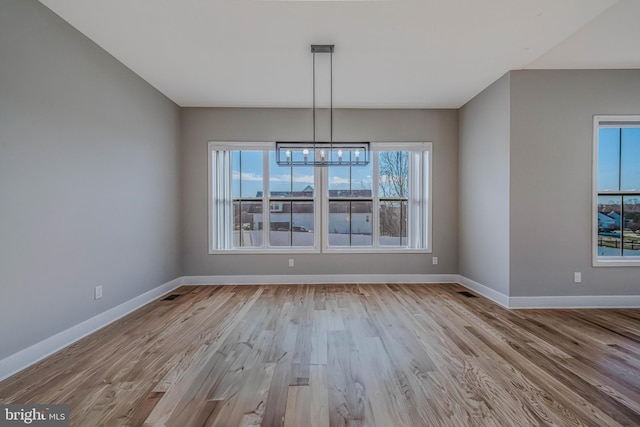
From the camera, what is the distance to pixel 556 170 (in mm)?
3420

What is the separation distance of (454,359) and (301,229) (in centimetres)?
306

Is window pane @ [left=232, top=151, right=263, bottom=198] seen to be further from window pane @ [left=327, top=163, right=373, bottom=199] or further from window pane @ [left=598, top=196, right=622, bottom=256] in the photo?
window pane @ [left=598, top=196, right=622, bottom=256]

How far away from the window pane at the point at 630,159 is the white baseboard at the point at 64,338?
651 centimetres

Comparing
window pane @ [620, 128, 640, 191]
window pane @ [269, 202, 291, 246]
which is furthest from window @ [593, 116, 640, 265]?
window pane @ [269, 202, 291, 246]

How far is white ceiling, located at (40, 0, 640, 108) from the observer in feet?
7.56

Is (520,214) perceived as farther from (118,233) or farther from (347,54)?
(118,233)

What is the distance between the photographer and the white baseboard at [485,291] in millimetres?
3531

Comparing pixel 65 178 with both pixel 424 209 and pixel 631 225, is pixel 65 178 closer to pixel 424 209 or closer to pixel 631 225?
pixel 424 209

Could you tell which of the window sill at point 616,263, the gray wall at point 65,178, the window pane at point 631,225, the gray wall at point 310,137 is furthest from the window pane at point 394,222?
the gray wall at point 65,178

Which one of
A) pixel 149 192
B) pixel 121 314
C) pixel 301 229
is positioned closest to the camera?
pixel 121 314

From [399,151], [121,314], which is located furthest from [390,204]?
[121,314]

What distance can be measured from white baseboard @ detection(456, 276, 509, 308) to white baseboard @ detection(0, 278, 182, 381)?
471cm

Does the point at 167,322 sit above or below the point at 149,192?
below

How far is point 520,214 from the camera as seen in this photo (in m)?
3.44
